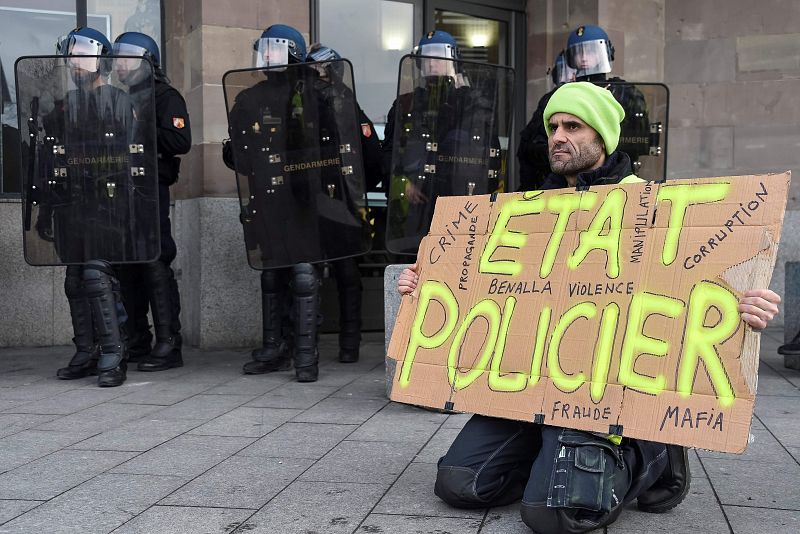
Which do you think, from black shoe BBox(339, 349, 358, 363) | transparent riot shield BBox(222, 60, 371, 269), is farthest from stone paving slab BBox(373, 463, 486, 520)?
black shoe BBox(339, 349, 358, 363)

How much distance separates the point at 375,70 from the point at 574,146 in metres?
4.90

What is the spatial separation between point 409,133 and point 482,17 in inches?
121

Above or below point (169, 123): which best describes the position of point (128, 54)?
above

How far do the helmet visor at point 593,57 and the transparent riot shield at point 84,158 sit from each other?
8.97ft

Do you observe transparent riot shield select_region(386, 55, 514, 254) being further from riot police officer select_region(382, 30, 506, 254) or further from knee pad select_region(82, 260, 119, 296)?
knee pad select_region(82, 260, 119, 296)

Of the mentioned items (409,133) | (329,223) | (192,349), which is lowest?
(192,349)

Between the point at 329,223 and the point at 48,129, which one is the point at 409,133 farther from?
the point at 48,129

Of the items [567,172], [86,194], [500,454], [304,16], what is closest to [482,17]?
[304,16]

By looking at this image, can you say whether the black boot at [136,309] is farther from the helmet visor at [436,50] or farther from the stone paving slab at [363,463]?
the stone paving slab at [363,463]

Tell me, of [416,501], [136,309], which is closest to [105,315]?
[136,309]

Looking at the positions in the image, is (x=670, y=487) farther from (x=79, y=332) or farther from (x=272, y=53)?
(x=79, y=332)

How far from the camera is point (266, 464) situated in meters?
3.66

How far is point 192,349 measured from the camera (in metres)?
7.12

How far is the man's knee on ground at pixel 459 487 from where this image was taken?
118 inches
